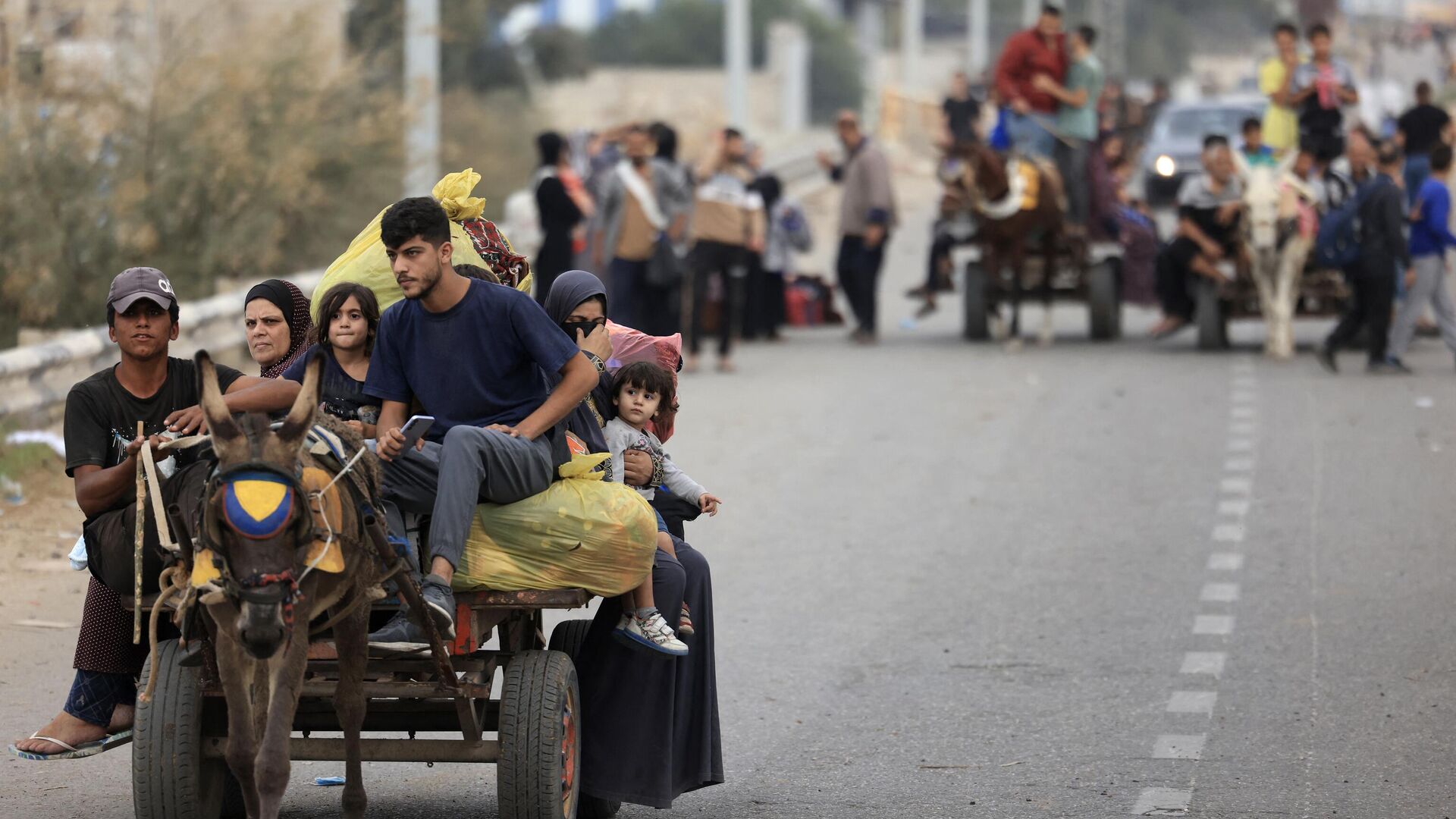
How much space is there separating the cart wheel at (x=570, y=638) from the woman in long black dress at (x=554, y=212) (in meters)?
11.9

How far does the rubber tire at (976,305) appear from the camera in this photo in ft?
72.1

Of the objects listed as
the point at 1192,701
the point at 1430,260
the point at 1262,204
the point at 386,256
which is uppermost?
the point at 386,256

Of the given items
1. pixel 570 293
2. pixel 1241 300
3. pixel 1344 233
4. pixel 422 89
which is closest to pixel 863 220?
pixel 1241 300

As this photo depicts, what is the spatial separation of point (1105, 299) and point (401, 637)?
16.2 m

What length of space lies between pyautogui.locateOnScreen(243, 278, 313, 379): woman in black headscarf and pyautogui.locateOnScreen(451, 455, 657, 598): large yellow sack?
127 centimetres

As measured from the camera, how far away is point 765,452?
15.8 m

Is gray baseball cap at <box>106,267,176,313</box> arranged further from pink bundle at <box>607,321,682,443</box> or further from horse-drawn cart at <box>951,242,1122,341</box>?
horse-drawn cart at <box>951,242,1122,341</box>

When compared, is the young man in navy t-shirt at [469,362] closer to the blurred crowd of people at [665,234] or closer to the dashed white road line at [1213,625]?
the dashed white road line at [1213,625]

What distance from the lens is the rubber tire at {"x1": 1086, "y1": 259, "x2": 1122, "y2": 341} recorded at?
21.6 metres

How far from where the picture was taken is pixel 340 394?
7.00 metres

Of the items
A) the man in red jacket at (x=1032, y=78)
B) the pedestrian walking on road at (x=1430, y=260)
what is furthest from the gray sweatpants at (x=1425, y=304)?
the man in red jacket at (x=1032, y=78)

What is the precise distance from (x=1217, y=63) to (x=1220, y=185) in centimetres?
9406

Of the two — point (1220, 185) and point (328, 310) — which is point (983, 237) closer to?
point (1220, 185)

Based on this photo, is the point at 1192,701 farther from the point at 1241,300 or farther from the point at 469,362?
the point at 1241,300
